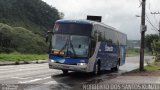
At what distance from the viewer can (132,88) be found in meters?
16.6

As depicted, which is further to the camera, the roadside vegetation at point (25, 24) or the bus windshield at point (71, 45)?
the roadside vegetation at point (25, 24)

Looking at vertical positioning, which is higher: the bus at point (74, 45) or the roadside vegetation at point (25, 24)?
the roadside vegetation at point (25, 24)

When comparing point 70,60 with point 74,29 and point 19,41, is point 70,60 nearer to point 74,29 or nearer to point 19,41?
point 74,29

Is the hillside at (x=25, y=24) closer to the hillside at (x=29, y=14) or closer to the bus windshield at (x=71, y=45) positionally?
the hillside at (x=29, y=14)

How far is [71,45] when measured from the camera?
22.0m

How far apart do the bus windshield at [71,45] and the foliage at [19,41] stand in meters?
59.4

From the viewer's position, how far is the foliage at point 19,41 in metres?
83.2

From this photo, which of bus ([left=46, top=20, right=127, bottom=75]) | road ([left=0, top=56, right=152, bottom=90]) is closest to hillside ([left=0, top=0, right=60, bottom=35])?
road ([left=0, top=56, right=152, bottom=90])

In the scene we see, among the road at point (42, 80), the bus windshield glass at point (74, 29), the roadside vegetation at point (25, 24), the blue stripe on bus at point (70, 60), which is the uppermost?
the roadside vegetation at point (25, 24)

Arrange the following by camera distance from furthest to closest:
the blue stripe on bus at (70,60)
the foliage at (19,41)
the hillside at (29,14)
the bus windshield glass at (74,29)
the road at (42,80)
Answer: the hillside at (29,14) < the foliage at (19,41) < the bus windshield glass at (74,29) < the blue stripe on bus at (70,60) < the road at (42,80)

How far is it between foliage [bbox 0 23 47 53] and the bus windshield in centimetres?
5939

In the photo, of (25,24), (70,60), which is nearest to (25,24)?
(25,24)

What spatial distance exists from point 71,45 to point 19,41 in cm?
6558

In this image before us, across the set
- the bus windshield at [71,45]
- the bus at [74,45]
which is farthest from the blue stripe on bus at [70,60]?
the bus windshield at [71,45]
